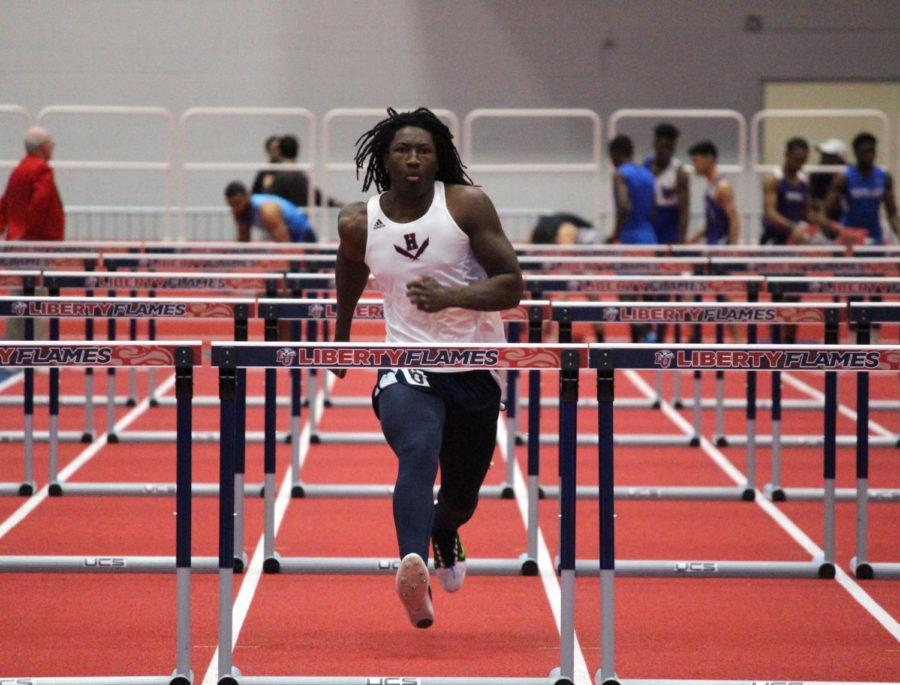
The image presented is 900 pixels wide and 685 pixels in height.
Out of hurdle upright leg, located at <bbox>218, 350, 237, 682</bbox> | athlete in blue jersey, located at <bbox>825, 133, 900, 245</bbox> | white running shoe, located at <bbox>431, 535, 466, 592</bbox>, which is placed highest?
athlete in blue jersey, located at <bbox>825, 133, 900, 245</bbox>

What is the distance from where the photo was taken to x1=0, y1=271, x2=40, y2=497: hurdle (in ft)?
27.3

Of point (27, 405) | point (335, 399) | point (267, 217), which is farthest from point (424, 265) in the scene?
point (267, 217)

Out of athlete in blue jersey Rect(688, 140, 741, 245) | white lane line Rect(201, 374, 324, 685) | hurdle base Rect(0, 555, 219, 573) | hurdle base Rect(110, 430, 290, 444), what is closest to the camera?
white lane line Rect(201, 374, 324, 685)

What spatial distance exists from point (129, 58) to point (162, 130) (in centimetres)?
119

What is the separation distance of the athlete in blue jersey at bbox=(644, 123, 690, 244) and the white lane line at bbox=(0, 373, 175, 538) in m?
5.45

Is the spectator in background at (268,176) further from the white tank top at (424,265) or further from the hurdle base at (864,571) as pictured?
the white tank top at (424,265)

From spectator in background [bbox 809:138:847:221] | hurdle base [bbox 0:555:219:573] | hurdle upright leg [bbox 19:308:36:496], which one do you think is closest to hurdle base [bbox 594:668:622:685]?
hurdle base [bbox 0:555:219:573]

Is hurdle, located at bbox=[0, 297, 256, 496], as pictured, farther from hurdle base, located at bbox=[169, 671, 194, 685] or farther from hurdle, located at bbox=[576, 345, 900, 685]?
hurdle, located at bbox=[576, 345, 900, 685]

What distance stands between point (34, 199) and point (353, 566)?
8.20 metres

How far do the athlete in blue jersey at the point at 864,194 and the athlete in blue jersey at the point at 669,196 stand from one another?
1694mm

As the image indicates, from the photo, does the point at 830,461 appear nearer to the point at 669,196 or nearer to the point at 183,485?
the point at 183,485

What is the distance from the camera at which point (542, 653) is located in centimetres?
584

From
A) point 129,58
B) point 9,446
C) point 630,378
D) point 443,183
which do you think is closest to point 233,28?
point 129,58

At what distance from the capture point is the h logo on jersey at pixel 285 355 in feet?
16.6
